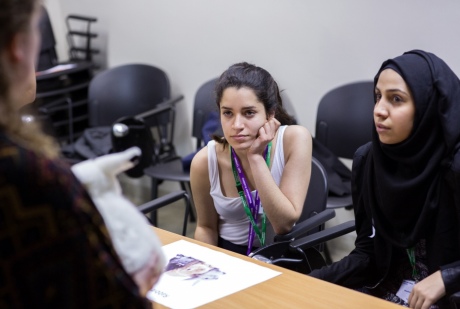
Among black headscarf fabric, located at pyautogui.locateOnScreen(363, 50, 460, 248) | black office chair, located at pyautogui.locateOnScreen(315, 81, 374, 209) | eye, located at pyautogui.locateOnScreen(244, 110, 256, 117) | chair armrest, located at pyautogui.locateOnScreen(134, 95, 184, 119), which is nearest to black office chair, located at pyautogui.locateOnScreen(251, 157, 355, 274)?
black headscarf fabric, located at pyautogui.locateOnScreen(363, 50, 460, 248)

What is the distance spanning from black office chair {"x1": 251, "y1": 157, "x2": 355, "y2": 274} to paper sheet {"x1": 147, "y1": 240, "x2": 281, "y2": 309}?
27 cm

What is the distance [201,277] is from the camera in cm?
177

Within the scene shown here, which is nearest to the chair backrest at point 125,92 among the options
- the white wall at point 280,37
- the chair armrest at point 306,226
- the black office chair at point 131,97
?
the black office chair at point 131,97

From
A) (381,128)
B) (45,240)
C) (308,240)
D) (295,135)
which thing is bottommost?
(308,240)

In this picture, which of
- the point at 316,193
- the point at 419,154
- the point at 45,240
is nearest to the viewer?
the point at 45,240

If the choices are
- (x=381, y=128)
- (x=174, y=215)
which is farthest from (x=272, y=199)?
(x=174, y=215)

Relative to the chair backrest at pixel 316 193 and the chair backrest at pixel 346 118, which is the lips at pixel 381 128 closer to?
the chair backrest at pixel 316 193

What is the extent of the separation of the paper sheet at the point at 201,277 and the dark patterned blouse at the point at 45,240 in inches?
34.8

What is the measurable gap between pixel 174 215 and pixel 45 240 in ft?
12.8

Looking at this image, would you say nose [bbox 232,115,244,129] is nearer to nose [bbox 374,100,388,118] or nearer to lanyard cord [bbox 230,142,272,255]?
lanyard cord [bbox 230,142,272,255]

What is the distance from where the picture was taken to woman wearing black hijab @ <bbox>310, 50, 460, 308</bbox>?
1.95 metres

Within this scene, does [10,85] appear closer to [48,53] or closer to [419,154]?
[419,154]

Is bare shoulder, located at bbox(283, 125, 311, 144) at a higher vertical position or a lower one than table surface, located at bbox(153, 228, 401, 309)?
higher

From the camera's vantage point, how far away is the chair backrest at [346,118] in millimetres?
3412
